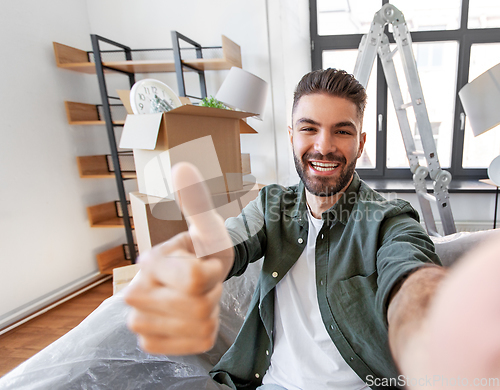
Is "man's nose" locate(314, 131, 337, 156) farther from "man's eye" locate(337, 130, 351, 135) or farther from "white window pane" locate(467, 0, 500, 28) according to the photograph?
"white window pane" locate(467, 0, 500, 28)

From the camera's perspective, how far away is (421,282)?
0.16 metres

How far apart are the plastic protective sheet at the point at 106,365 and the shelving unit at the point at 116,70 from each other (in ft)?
1.88

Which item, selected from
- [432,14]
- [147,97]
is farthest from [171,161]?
[432,14]

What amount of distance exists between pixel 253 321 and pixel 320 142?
15.2 inches

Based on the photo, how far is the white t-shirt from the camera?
1.42ft

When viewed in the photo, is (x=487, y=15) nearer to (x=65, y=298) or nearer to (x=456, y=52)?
(x=456, y=52)

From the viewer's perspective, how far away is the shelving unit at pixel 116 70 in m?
1.23

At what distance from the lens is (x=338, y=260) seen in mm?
429

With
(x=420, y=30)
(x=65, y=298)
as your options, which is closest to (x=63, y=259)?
(x=65, y=298)

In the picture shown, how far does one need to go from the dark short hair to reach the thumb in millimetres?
256

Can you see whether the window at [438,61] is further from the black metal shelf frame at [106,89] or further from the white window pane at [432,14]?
the black metal shelf frame at [106,89]

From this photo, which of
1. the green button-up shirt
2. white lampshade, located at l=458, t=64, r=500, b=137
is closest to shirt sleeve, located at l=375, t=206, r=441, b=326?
the green button-up shirt

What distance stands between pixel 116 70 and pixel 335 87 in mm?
1456

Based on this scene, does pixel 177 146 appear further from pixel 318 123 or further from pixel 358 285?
pixel 358 285
